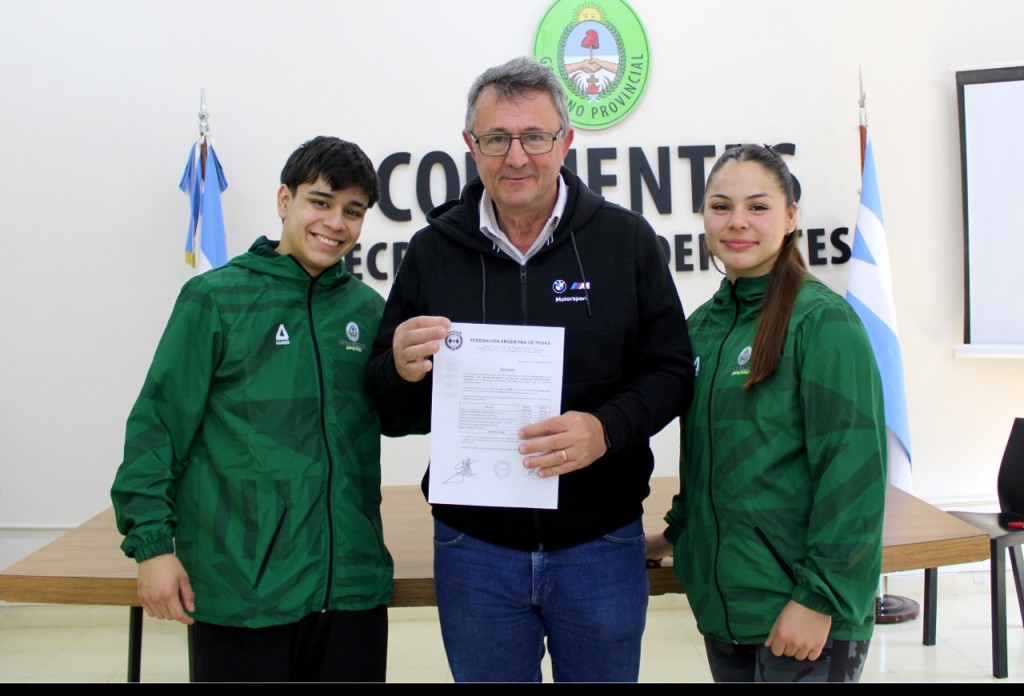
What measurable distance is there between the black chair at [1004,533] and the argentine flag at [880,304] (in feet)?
1.17

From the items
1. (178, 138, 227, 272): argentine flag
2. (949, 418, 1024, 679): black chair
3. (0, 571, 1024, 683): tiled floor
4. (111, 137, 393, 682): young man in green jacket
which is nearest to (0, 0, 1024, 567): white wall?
(178, 138, 227, 272): argentine flag

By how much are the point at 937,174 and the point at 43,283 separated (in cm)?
426

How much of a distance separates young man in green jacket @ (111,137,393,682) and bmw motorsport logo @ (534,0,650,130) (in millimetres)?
2554

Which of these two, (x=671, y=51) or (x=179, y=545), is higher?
(x=671, y=51)

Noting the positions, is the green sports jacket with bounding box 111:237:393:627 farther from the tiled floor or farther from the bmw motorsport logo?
the bmw motorsport logo

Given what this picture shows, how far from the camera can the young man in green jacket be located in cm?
156

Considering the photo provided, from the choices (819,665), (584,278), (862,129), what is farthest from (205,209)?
(819,665)

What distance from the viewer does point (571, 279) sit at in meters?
1.53

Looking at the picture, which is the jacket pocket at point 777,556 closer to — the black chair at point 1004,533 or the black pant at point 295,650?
the black pant at point 295,650

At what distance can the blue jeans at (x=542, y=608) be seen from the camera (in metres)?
1.51

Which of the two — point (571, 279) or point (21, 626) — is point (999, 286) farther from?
point (21, 626)

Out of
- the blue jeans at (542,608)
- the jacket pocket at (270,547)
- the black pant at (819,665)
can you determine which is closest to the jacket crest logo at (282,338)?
the jacket pocket at (270,547)
